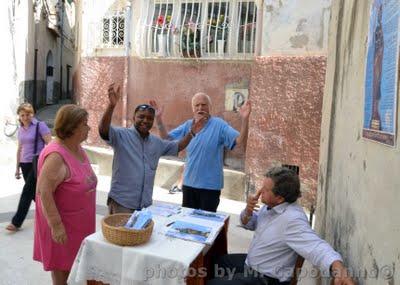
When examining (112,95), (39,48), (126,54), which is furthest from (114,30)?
(39,48)

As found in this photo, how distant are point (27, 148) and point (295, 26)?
12.7ft

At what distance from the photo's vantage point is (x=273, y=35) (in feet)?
19.8

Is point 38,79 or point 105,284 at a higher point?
point 38,79

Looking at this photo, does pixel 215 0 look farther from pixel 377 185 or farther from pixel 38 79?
pixel 38 79

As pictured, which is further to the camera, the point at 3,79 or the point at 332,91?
the point at 3,79

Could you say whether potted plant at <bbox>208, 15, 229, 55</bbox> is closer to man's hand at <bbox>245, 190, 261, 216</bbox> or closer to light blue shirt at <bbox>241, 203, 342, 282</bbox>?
man's hand at <bbox>245, 190, 261, 216</bbox>

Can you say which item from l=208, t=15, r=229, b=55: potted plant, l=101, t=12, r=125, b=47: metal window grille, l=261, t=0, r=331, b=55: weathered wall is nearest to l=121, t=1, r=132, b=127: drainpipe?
l=101, t=12, r=125, b=47: metal window grille

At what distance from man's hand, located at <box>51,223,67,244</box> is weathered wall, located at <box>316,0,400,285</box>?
5.57 feet

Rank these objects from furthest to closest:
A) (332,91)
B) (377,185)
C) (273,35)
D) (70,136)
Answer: (273,35)
(332,91)
(70,136)
(377,185)

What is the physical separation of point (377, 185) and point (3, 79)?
848cm

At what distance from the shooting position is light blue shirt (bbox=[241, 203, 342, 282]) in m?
2.29

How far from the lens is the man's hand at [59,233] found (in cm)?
256

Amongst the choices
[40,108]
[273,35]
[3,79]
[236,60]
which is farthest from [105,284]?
[40,108]

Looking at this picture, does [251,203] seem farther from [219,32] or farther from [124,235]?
[219,32]
